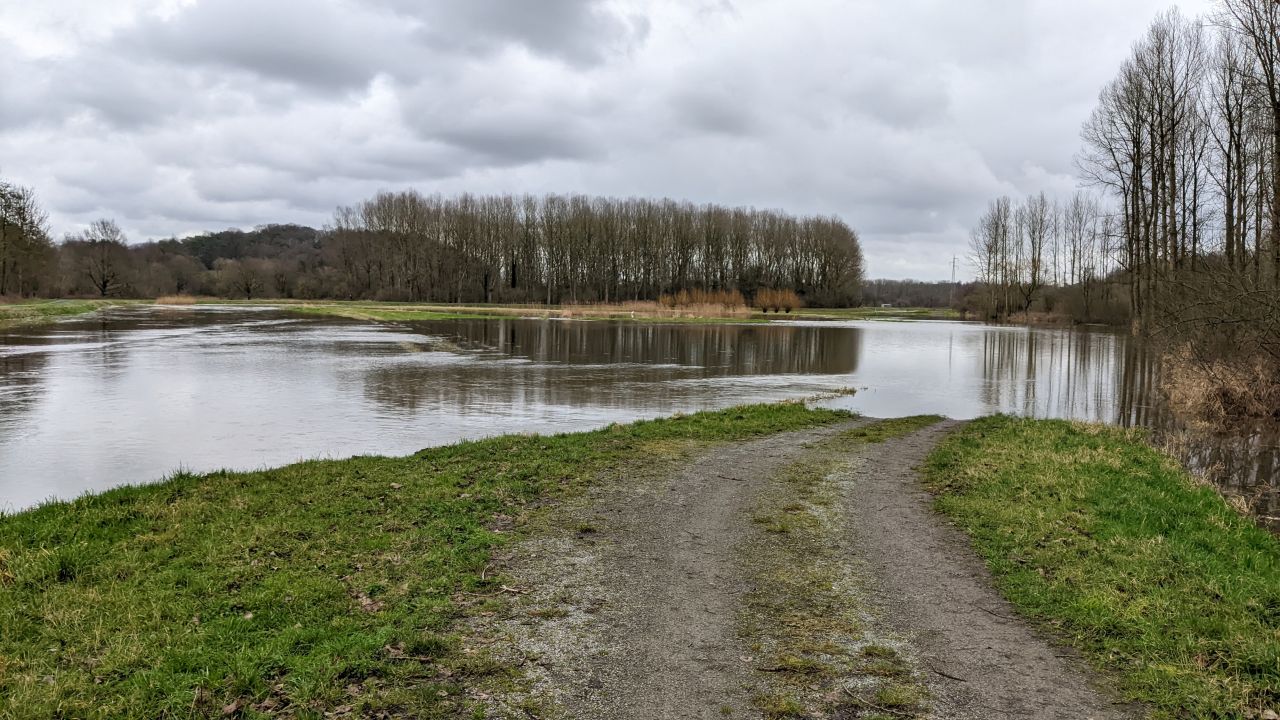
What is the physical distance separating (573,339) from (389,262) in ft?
242

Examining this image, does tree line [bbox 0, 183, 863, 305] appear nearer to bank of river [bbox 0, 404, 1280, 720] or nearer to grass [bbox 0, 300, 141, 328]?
grass [bbox 0, 300, 141, 328]

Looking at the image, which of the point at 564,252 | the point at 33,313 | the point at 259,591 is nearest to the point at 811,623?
the point at 259,591

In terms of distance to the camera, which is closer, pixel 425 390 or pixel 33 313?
pixel 425 390

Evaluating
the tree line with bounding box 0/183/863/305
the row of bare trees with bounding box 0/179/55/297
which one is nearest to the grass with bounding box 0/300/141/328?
the row of bare trees with bounding box 0/179/55/297

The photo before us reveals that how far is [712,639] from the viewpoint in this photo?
5238mm

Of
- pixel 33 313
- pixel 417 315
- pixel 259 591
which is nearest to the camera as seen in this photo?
pixel 259 591

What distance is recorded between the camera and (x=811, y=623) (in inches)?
218

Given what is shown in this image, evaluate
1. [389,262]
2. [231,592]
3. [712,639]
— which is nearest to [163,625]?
[231,592]

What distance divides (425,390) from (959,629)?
16362 mm

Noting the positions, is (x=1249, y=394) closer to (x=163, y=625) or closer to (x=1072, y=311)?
(x=163, y=625)

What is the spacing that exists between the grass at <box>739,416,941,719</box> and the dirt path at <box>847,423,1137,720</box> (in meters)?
0.23

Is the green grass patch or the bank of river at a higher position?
the green grass patch

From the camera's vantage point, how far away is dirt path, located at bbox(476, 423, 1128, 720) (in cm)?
447

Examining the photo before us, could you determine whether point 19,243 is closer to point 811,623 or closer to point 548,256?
point 548,256
